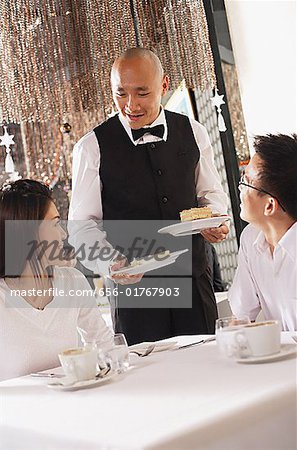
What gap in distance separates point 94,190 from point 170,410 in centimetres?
161

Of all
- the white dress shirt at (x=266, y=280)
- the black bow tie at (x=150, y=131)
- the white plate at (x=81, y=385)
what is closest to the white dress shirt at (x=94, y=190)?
the black bow tie at (x=150, y=131)

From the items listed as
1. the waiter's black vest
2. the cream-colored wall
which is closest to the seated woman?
the waiter's black vest

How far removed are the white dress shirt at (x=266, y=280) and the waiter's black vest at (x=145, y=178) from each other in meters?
0.59

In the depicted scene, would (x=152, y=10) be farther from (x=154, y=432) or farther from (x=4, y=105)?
(x=154, y=432)

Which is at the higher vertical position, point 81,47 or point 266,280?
point 81,47

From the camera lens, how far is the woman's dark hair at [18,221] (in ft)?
6.62

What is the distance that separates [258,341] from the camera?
4.38 feet

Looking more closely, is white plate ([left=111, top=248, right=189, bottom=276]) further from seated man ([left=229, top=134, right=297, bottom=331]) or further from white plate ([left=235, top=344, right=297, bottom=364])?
white plate ([left=235, top=344, right=297, bottom=364])

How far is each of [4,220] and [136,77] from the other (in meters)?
0.81

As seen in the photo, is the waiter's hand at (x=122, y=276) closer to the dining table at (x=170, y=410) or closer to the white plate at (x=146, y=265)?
the white plate at (x=146, y=265)

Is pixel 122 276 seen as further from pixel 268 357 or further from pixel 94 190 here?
pixel 268 357

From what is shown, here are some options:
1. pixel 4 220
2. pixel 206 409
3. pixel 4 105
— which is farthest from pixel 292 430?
pixel 4 105

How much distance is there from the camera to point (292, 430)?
1.08 metres

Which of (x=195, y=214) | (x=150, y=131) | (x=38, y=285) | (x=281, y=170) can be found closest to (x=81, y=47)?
(x=150, y=131)
